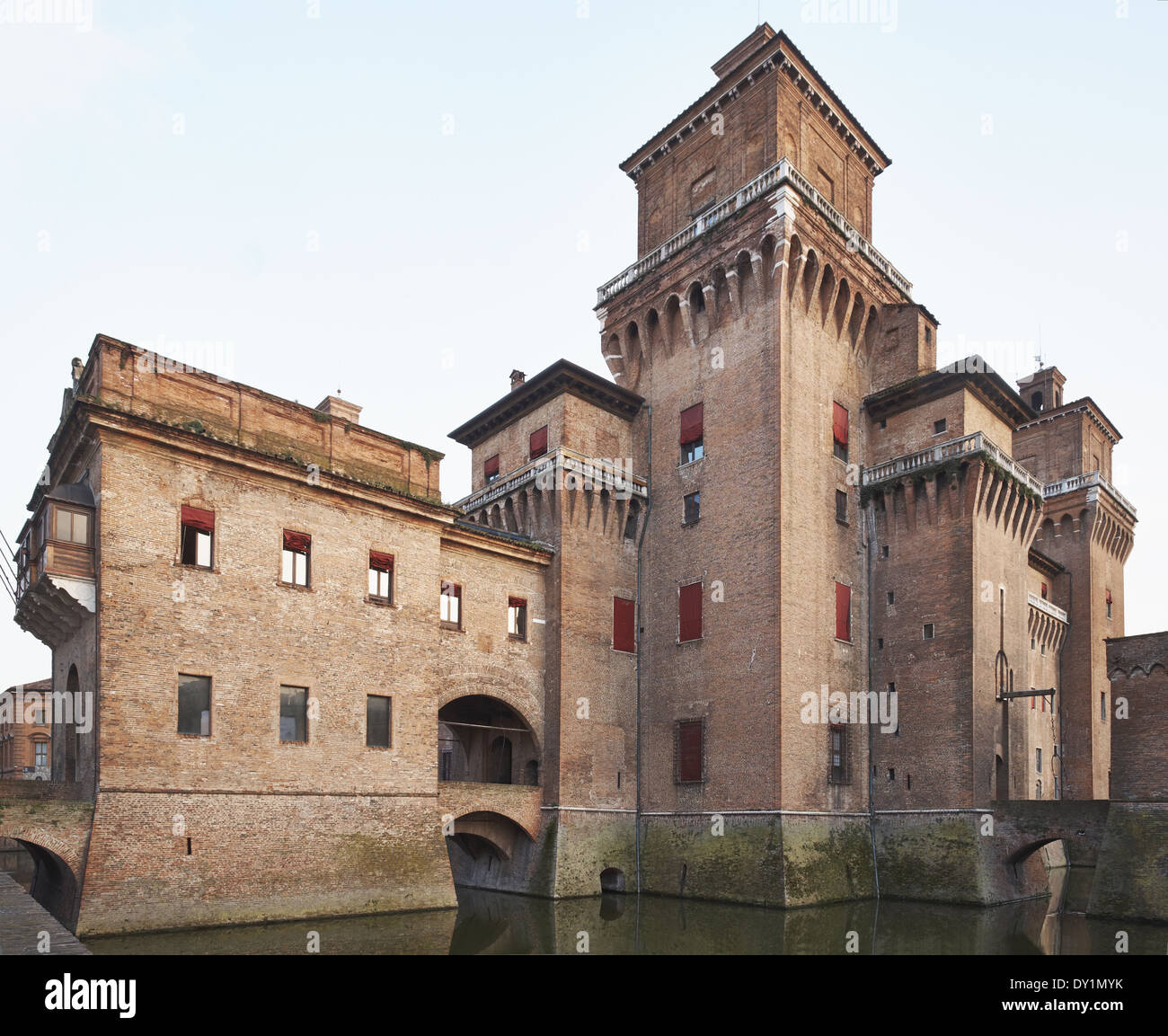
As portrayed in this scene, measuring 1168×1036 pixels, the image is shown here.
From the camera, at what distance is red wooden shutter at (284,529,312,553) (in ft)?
81.6

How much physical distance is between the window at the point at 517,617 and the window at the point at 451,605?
1947 millimetres

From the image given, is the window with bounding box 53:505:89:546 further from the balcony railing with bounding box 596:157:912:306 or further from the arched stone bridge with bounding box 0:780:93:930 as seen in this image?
the balcony railing with bounding box 596:157:912:306

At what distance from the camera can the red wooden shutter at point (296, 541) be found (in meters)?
24.9

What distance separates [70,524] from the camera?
21.6m

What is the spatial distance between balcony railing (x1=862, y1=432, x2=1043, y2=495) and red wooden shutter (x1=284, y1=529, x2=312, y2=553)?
64.5 ft

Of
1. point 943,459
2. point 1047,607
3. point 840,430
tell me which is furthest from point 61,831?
point 1047,607

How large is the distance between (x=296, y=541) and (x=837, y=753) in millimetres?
18418

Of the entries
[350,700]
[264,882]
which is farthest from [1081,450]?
[264,882]

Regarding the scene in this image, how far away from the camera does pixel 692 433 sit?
109 ft

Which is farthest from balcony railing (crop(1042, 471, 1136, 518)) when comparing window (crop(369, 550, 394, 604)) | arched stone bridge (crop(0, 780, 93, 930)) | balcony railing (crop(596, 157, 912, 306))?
arched stone bridge (crop(0, 780, 93, 930))

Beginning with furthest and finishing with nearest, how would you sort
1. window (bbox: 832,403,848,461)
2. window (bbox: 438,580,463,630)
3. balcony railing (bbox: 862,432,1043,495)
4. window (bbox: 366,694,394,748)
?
window (bbox: 832,403,848,461), balcony railing (bbox: 862,432,1043,495), window (bbox: 438,580,463,630), window (bbox: 366,694,394,748)

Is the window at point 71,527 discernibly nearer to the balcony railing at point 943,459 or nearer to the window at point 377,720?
the window at point 377,720

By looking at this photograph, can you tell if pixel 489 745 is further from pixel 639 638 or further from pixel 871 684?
pixel 871 684
